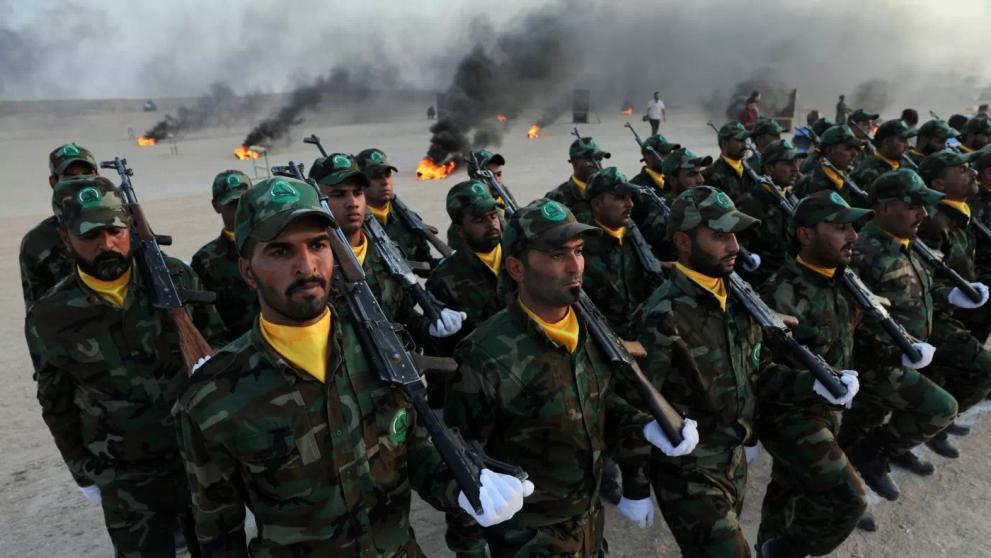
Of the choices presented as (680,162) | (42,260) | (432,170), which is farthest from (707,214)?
(432,170)

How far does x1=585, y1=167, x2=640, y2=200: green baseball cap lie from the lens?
5.81 m

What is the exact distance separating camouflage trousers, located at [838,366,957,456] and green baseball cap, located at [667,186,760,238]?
76.1 inches

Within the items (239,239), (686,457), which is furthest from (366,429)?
(686,457)

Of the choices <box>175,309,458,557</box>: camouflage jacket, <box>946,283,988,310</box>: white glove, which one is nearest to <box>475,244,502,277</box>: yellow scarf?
<box>175,309,458,557</box>: camouflage jacket

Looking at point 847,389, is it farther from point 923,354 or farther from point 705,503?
point 923,354

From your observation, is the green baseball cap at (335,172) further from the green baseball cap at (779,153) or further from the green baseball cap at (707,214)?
the green baseball cap at (779,153)

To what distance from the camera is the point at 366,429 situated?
2451 mm

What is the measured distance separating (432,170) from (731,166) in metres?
16.2

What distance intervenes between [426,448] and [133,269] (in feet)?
7.06

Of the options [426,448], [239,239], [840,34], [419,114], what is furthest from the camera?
[419,114]

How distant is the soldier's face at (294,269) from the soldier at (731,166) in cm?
753

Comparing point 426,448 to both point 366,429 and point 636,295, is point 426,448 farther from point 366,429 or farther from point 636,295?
point 636,295

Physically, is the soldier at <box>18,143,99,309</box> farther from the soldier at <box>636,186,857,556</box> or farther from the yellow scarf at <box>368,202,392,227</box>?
the soldier at <box>636,186,857,556</box>

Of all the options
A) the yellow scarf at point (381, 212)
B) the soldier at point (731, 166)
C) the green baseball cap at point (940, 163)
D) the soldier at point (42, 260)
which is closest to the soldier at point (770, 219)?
the soldier at point (731, 166)
